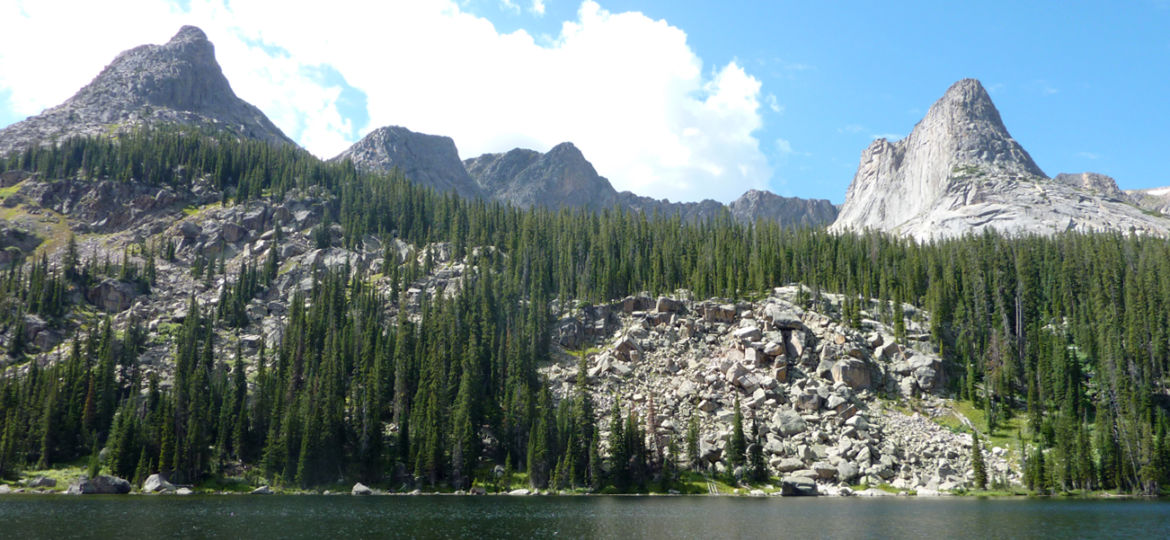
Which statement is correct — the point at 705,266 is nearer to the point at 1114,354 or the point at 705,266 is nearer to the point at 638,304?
the point at 638,304

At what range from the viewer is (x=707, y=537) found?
47250mm

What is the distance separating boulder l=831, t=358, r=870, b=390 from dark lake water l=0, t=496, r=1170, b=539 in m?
29.9

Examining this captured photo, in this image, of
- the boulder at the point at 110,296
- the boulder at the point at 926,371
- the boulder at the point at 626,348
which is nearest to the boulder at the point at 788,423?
the boulder at the point at 926,371

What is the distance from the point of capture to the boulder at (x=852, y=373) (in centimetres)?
10794

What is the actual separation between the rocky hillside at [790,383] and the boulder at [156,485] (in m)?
58.8

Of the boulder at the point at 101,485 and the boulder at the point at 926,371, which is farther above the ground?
the boulder at the point at 926,371

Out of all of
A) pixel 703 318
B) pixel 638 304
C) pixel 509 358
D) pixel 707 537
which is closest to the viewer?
pixel 707 537

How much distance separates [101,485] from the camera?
3398 inches

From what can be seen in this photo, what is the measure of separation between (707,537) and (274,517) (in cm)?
3784

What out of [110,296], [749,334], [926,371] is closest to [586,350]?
[749,334]

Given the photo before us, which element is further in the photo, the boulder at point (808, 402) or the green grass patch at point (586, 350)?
the green grass patch at point (586, 350)

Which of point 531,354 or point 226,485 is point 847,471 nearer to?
point 531,354

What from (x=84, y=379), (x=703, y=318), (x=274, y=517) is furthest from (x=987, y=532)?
(x=84, y=379)

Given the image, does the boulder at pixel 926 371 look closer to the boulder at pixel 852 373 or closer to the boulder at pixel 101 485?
the boulder at pixel 852 373
